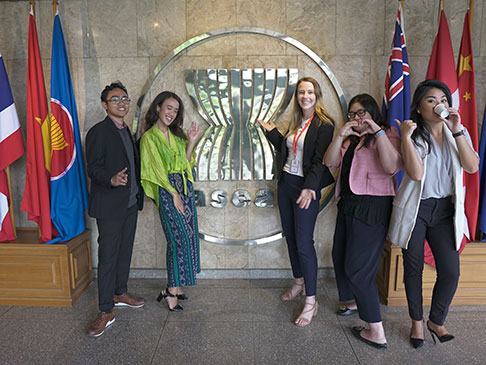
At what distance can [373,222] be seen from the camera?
230 centimetres

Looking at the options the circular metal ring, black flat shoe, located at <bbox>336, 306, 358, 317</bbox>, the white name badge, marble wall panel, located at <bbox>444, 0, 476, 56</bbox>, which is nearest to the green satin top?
the circular metal ring

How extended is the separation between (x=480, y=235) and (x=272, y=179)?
167 centimetres

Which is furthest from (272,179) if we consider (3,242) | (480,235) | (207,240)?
(3,242)

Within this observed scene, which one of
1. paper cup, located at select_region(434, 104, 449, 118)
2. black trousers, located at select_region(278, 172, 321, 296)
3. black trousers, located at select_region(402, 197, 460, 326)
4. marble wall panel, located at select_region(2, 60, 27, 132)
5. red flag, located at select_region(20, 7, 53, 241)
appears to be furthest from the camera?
marble wall panel, located at select_region(2, 60, 27, 132)

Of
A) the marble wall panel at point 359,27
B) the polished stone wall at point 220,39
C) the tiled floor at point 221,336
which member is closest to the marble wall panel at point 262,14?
the polished stone wall at point 220,39

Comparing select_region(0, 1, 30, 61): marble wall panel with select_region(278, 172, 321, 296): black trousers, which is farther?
select_region(0, 1, 30, 61): marble wall panel

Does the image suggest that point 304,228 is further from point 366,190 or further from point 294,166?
point 366,190

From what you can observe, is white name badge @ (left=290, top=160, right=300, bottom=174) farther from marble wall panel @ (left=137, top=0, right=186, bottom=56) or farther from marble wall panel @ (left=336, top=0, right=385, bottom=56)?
marble wall panel @ (left=137, top=0, right=186, bottom=56)

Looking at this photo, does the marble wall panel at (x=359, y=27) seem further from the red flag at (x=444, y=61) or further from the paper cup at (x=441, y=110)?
the paper cup at (x=441, y=110)

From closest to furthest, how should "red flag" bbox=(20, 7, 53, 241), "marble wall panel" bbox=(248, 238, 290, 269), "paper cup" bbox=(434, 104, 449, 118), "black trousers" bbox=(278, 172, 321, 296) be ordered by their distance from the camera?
"paper cup" bbox=(434, 104, 449, 118), "black trousers" bbox=(278, 172, 321, 296), "red flag" bbox=(20, 7, 53, 241), "marble wall panel" bbox=(248, 238, 290, 269)

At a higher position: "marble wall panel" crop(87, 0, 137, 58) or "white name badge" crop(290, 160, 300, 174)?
"marble wall panel" crop(87, 0, 137, 58)

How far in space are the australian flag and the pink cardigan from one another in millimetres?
670

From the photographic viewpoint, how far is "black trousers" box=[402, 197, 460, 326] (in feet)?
7.38

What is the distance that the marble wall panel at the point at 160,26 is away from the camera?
3164 millimetres
